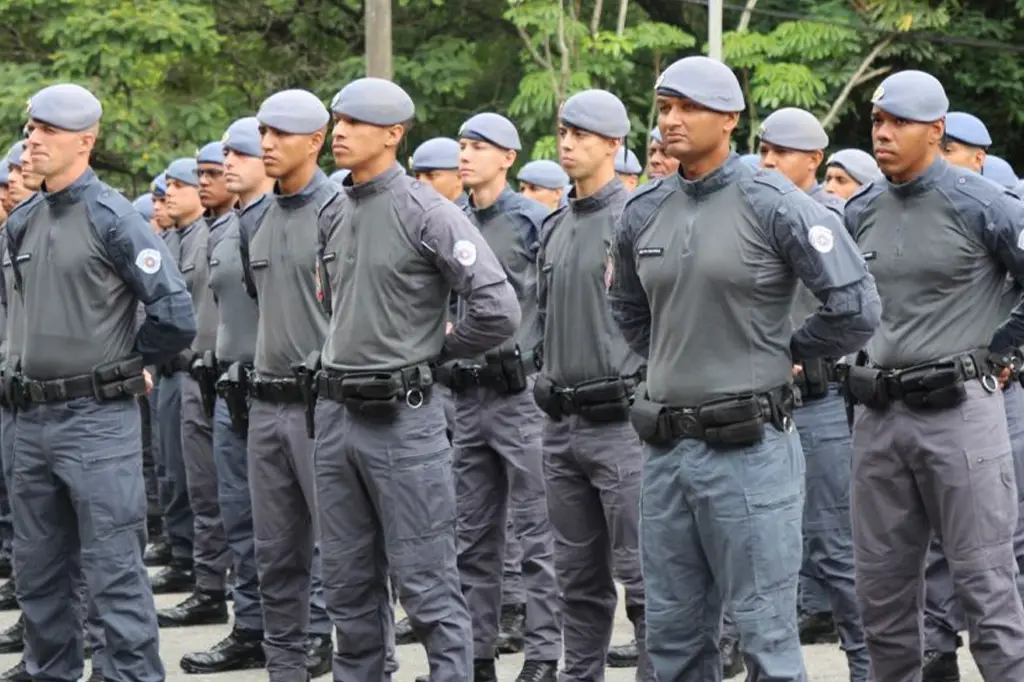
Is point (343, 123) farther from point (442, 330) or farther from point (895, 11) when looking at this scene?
point (895, 11)

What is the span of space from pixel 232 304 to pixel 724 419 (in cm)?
385

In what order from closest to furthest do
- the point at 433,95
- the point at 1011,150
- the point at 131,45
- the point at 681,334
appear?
the point at 681,334, the point at 131,45, the point at 433,95, the point at 1011,150

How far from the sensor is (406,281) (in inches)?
284

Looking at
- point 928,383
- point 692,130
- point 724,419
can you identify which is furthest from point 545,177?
point 724,419

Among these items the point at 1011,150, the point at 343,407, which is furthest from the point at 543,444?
the point at 1011,150

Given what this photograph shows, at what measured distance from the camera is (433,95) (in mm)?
19797

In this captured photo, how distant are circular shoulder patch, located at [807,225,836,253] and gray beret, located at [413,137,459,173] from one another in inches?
177

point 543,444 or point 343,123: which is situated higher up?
point 343,123

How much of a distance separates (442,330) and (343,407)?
0.47 metres

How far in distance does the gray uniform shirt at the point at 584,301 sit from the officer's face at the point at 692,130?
5.92 ft

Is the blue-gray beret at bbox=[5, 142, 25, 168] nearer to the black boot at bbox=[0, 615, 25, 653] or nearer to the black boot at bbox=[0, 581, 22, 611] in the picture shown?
the black boot at bbox=[0, 581, 22, 611]

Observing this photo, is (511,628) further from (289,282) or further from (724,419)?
(724,419)

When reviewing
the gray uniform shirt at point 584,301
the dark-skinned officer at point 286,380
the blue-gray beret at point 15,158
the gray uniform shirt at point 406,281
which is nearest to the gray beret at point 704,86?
the gray uniform shirt at point 406,281

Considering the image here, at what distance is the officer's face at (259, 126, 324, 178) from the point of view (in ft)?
26.5
